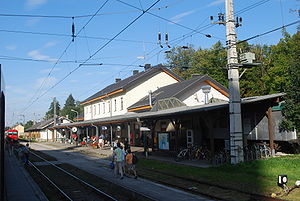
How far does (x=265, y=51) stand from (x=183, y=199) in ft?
125

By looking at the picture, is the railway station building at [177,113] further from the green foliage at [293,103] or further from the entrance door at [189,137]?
the green foliage at [293,103]

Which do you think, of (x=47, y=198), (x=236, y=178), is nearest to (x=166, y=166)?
(x=236, y=178)

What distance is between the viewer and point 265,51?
43.9m

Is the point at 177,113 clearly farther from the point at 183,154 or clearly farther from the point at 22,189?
the point at 22,189

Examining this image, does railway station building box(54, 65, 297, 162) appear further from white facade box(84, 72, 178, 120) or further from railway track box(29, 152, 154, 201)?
railway track box(29, 152, 154, 201)

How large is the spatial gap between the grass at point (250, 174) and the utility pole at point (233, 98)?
0.85m

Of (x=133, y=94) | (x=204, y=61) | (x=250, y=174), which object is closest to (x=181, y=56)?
(x=204, y=61)

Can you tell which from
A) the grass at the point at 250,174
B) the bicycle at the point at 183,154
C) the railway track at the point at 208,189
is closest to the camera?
the railway track at the point at 208,189

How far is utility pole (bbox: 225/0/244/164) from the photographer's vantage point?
16.2 m

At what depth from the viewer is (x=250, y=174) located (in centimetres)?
1384

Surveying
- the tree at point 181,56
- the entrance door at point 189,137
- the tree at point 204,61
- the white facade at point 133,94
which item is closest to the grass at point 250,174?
the entrance door at point 189,137

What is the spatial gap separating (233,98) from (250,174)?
4.17 m

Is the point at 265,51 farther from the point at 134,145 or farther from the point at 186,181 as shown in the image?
the point at 186,181

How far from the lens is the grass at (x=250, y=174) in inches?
439
